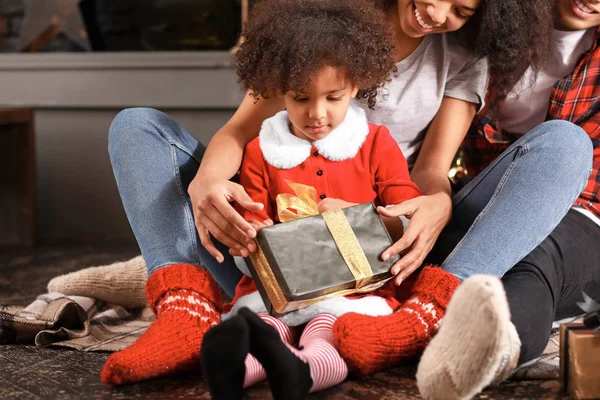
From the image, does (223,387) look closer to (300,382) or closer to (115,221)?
(300,382)

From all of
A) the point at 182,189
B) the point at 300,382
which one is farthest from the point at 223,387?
the point at 182,189

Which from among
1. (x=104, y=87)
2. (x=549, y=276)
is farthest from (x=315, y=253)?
(x=104, y=87)

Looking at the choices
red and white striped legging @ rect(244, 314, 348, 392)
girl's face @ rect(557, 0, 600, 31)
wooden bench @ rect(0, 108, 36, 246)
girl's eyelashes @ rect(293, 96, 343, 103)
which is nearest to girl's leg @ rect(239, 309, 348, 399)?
red and white striped legging @ rect(244, 314, 348, 392)

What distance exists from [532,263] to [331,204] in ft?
1.06

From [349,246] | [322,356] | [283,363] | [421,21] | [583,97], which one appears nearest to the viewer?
[283,363]

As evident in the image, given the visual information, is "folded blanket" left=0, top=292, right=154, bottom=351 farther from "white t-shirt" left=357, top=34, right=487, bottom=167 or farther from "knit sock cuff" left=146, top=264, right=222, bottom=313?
"white t-shirt" left=357, top=34, right=487, bottom=167

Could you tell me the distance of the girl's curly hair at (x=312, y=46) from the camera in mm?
1179

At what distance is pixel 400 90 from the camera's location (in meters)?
1.40

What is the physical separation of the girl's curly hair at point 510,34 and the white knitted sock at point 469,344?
600 mm

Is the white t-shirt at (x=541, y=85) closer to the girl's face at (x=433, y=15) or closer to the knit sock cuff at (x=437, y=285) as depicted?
the girl's face at (x=433, y=15)

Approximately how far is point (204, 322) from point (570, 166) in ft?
1.96

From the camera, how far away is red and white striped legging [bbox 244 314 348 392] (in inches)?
38.3

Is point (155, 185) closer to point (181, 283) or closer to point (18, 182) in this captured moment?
point (181, 283)

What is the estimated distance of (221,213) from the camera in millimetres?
1130
